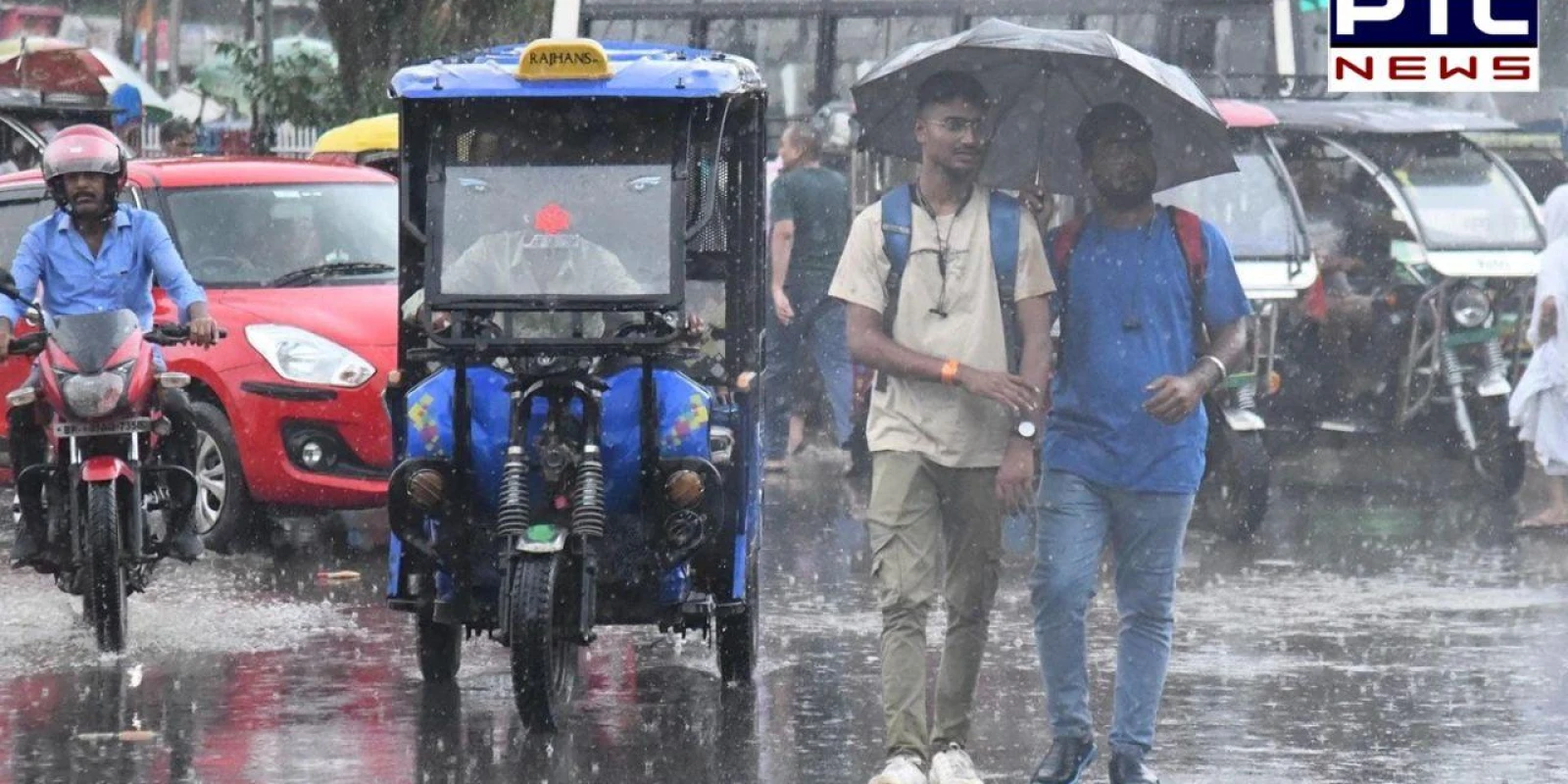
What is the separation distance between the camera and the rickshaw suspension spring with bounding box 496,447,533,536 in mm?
7906

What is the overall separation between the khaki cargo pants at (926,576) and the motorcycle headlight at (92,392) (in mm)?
3196

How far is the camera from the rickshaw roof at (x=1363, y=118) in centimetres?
1738

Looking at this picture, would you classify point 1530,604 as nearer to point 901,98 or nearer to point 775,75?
point 901,98

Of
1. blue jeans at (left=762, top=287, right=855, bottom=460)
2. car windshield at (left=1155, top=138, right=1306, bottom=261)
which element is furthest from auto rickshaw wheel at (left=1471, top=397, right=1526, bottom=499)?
blue jeans at (left=762, top=287, right=855, bottom=460)

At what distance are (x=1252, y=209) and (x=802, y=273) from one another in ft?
8.28

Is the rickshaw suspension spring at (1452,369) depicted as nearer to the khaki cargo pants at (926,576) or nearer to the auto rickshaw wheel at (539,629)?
the auto rickshaw wheel at (539,629)

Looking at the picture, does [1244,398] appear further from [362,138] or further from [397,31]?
[397,31]

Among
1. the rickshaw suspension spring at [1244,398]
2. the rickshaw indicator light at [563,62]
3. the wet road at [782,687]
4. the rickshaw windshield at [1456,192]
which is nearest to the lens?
the wet road at [782,687]

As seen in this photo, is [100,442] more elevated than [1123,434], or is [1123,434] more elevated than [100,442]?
[1123,434]

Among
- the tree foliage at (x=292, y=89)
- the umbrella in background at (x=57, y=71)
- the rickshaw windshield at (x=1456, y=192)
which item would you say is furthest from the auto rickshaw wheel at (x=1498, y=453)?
the umbrella in background at (x=57, y=71)

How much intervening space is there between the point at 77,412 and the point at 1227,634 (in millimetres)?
3994

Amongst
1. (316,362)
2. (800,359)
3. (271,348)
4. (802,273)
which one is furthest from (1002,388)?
(800,359)

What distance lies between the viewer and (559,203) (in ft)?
27.8

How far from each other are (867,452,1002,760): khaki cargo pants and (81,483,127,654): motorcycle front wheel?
10.4ft
